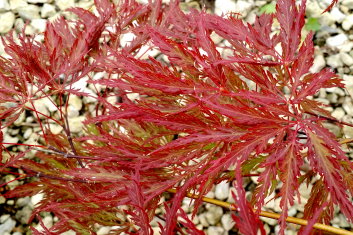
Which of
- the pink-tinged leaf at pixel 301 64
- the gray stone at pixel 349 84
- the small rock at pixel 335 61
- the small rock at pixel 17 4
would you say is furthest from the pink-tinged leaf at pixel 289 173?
the small rock at pixel 17 4

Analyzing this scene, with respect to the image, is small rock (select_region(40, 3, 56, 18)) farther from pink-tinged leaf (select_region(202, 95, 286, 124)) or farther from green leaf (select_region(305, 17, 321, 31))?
pink-tinged leaf (select_region(202, 95, 286, 124))

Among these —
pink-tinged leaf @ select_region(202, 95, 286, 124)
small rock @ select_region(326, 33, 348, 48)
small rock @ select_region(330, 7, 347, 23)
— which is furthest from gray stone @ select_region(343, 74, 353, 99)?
pink-tinged leaf @ select_region(202, 95, 286, 124)

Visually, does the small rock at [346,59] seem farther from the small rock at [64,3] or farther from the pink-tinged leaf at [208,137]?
the small rock at [64,3]

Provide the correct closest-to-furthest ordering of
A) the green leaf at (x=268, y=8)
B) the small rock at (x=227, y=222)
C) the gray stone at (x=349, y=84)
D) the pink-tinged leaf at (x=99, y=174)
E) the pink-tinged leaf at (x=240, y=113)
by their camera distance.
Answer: the pink-tinged leaf at (x=240, y=113)
the pink-tinged leaf at (x=99, y=174)
the small rock at (x=227, y=222)
the gray stone at (x=349, y=84)
the green leaf at (x=268, y=8)

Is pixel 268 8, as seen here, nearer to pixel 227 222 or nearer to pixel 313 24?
pixel 313 24

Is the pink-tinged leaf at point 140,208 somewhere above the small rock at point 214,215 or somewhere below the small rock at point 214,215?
above

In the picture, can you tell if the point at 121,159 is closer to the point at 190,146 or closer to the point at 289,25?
the point at 190,146

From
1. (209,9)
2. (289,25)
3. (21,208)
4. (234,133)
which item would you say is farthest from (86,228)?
(209,9)
